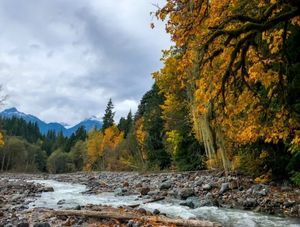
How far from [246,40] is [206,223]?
427cm

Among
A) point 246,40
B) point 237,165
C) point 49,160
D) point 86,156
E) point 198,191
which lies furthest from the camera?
point 49,160

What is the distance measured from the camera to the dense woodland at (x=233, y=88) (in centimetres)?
569

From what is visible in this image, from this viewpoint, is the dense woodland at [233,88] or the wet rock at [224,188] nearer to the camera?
the dense woodland at [233,88]

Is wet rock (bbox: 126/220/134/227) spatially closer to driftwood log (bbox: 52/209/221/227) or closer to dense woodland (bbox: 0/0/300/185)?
driftwood log (bbox: 52/209/221/227)

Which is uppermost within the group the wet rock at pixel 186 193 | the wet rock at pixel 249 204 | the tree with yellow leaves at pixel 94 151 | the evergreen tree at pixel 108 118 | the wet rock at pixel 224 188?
the evergreen tree at pixel 108 118

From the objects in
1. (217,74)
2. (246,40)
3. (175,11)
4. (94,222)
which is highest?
(175,11)

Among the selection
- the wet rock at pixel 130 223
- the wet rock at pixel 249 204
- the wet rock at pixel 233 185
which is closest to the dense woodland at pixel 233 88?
the wet rock at pixel 233 185

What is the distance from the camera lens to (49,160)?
9344 centimetres

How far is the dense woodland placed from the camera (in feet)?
18.7

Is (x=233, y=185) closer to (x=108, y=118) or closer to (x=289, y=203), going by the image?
(x=289, y=203)

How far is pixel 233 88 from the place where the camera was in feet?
24.3

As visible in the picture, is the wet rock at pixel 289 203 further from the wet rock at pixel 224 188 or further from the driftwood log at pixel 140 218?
the driftwood log at pixel 140 218

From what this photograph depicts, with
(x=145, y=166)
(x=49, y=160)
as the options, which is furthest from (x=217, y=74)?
(x=49, y=160)

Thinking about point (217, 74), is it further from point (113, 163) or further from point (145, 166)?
point (113, 163)
